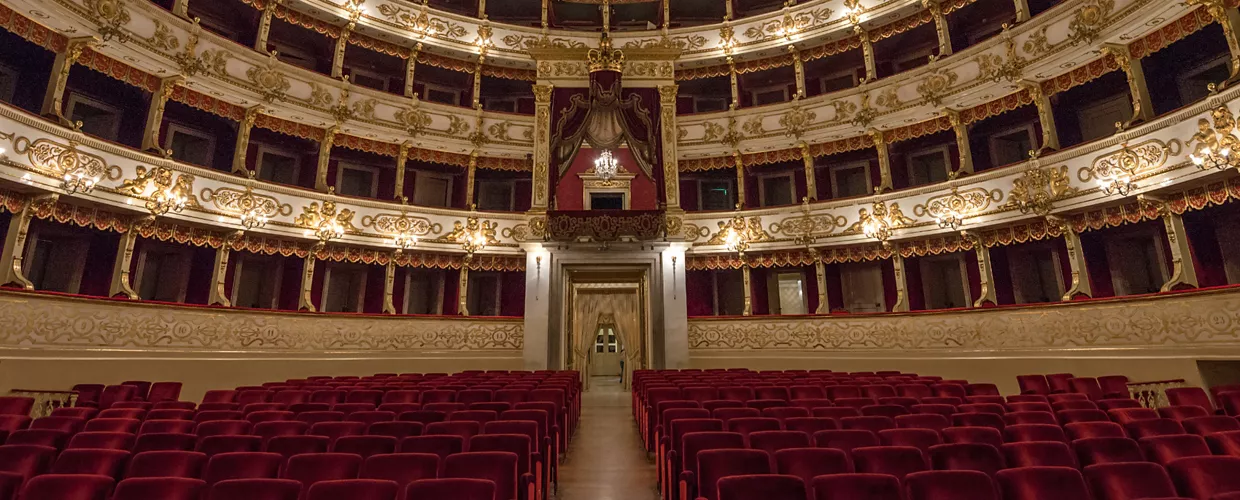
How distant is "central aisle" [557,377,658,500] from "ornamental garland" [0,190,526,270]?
7.09 meters

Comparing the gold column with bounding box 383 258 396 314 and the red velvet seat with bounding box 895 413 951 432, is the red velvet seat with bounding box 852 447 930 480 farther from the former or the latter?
the gold column with bounding box 383 258 396 314

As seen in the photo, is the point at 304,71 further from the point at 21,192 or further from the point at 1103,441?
the point at 1103,441

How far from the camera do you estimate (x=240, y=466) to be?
3068 mm

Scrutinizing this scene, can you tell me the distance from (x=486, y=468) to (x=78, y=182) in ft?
36.4

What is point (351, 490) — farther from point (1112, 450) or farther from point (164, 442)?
point (1112, 450)

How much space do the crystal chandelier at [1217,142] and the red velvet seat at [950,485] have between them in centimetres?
952

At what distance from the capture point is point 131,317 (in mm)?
9711

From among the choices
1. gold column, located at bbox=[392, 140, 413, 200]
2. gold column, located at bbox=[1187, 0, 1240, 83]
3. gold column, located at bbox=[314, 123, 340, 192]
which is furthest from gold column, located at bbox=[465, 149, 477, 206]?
gold column, located at bbox=[1187, 0, 1240, 83]

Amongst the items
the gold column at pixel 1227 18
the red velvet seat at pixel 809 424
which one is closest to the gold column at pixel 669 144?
the gold column at pixel 1227 18

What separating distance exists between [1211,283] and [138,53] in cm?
2081

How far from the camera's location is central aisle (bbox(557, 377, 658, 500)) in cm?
450

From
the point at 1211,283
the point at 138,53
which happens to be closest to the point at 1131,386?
the point at 1211,283

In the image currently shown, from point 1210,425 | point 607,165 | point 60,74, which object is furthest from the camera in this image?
point 607,165

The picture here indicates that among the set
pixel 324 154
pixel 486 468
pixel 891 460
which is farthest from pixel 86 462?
pixel 324 154
